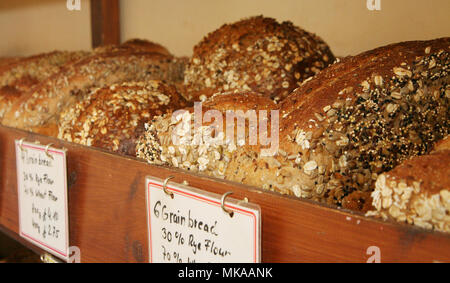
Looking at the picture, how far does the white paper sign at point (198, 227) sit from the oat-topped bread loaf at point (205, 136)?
7cm

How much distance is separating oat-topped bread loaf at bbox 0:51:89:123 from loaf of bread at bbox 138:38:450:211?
52.0 inches

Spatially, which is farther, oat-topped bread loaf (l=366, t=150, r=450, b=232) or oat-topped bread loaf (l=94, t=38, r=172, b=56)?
oat-topped bread loaf (l=94, t=38, r=172, b=56)

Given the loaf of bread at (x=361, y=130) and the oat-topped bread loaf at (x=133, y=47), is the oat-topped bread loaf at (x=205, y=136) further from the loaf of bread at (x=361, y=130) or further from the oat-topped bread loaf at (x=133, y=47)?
the oat-topped bread loaf at (x=133, y=47)

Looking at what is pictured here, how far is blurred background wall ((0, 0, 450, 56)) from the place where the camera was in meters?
1.49

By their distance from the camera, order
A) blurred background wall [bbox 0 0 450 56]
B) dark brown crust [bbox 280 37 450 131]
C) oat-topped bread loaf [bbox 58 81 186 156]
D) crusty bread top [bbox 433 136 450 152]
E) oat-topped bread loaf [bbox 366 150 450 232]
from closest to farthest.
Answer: oat-topped bread loaf [bbox 366 150 450 232] < crusty bread top [bbox 433 136 450 152] < dark brown crust [bbox 280 37 450 131] < oat-topped bread loaf [bbox 58 81 186 156] < blurred background wall [bbox 0 0 450 56]

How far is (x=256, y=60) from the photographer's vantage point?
1.32 metres

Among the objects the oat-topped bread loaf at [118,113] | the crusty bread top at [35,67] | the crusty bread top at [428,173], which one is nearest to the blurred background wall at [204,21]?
the crusty bread top at [35,67]

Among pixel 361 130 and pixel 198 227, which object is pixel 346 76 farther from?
pixel 198 227

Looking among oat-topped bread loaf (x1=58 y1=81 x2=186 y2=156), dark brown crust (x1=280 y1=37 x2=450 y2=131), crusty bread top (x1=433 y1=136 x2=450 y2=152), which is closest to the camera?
crusty bread top (x1=433 y1=136 x2=450 y2=152)

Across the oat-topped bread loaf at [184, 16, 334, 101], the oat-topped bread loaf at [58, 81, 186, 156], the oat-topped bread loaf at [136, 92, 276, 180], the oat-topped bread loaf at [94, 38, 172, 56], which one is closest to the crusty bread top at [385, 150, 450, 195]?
the oat-topped bread loaf at [136, 92, 276, 180]

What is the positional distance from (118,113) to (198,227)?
49cm

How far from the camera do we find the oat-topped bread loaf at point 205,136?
0.95 metres

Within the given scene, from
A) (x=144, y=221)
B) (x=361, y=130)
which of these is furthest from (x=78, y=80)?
(x=361, y=130)

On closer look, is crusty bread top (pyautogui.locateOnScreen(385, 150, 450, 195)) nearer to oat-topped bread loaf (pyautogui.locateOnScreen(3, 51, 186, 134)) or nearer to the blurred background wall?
the blurred background wall
